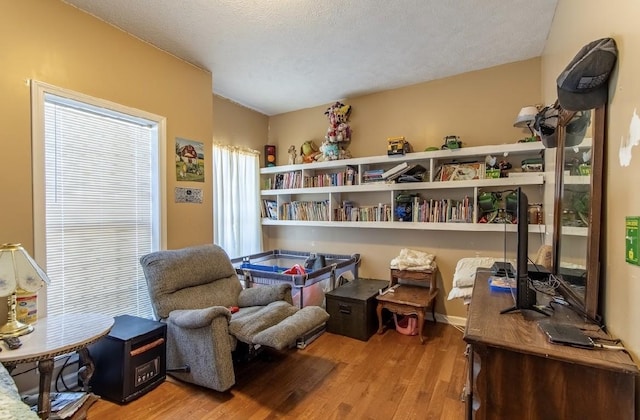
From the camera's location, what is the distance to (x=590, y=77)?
1175 mm

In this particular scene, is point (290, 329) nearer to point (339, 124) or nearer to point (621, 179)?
point (621, 179)

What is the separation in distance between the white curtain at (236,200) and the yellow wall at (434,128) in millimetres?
604

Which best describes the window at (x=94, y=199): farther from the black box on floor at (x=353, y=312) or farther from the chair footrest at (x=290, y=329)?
the black box on floor at (x=353, y=312)

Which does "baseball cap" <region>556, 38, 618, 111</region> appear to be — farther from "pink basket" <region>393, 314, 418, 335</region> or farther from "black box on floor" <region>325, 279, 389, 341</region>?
"pink basket" <region>393, 314, 418, 335</region>

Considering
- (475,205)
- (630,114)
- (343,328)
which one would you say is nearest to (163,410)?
(343,328)

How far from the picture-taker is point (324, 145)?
3986mm

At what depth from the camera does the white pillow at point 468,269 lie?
2851 millimetres

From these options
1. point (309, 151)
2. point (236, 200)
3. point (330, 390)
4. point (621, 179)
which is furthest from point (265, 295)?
point (621, 179)

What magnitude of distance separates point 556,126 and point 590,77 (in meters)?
0.76

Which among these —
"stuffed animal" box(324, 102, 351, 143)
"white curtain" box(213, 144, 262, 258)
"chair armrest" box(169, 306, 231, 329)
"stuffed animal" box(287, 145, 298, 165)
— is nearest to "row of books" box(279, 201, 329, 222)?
"white curtain" box(213, 144, 262, 258)

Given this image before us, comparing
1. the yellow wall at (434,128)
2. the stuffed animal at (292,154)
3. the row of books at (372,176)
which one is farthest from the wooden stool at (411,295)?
the stuffed animal at (292,154)

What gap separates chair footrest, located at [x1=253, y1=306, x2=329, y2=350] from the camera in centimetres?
201

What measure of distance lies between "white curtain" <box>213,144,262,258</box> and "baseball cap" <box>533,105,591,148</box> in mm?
3156

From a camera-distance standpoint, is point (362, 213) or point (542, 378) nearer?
point (542, 378)
